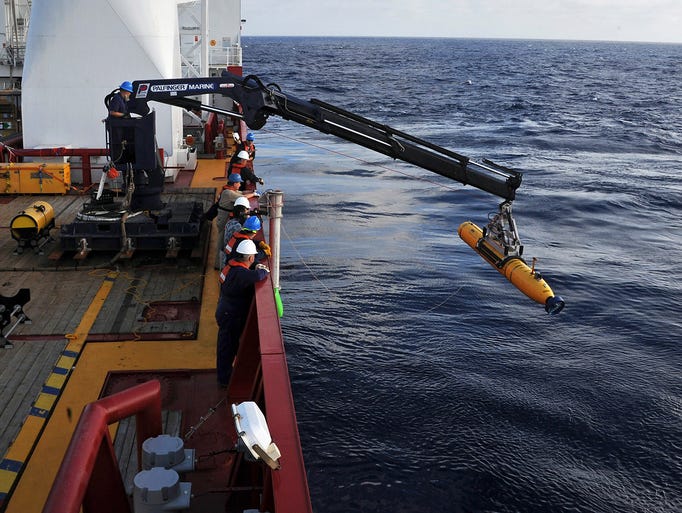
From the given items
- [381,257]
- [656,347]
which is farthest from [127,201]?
[656,347]

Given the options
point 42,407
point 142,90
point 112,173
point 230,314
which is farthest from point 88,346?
point 142,90

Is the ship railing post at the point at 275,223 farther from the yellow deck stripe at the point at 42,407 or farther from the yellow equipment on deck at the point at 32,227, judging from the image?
the yellow equipment on deck at the point at 32,227

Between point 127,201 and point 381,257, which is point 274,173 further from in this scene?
point 127,201

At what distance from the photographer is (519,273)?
888 cm

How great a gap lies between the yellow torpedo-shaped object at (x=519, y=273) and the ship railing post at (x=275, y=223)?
2.71 metres

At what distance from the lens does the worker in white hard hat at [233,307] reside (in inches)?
278

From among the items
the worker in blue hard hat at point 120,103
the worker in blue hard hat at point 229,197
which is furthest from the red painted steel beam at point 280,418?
the worker in blue hard hat at point 120,103

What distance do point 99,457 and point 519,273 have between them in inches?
227

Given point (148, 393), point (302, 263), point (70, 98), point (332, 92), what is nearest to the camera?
point (148, 393)

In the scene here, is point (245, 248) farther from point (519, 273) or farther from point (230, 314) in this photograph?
point (519, 273)

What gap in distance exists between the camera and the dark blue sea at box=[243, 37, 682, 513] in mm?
9562

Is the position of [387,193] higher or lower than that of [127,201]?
lower

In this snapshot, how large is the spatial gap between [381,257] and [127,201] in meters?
8.45

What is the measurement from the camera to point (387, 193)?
26.5m
